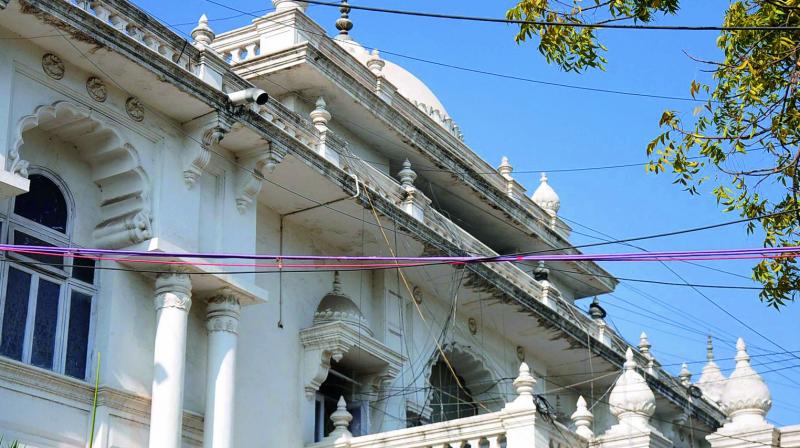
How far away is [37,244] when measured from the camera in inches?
590

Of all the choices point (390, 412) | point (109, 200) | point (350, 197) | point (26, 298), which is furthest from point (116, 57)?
point (390, 412)

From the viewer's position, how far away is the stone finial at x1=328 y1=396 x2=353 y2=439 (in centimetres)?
1778

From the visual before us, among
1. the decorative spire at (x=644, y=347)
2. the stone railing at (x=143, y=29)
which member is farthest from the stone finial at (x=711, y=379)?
the stone railing at (x=143, y=29)

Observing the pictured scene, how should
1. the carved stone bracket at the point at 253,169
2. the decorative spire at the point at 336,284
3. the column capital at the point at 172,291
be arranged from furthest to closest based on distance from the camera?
the decorative spire at the point at 336,284 < the carved stone bracket at the point at 253,169 < the column capital at the point at 172,291

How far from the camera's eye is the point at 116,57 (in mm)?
15172

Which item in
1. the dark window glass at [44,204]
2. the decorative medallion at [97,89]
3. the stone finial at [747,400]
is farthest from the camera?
the stone finial at [747,400]

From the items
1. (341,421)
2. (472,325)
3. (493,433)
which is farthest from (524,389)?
(472,325)

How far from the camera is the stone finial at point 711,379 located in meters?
31.6

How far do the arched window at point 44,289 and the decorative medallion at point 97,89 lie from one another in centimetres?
104

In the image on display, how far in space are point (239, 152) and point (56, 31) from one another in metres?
3.51

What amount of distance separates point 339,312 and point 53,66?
5712 mm

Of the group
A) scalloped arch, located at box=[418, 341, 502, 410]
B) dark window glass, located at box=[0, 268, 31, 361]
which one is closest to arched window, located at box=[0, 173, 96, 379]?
dark window glass, located at box=[0, 268, 31, 361]

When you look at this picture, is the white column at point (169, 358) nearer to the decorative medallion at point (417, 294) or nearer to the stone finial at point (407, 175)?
the stone finial at point (407, 175)

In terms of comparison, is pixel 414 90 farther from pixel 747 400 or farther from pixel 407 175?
pixel 747 400
